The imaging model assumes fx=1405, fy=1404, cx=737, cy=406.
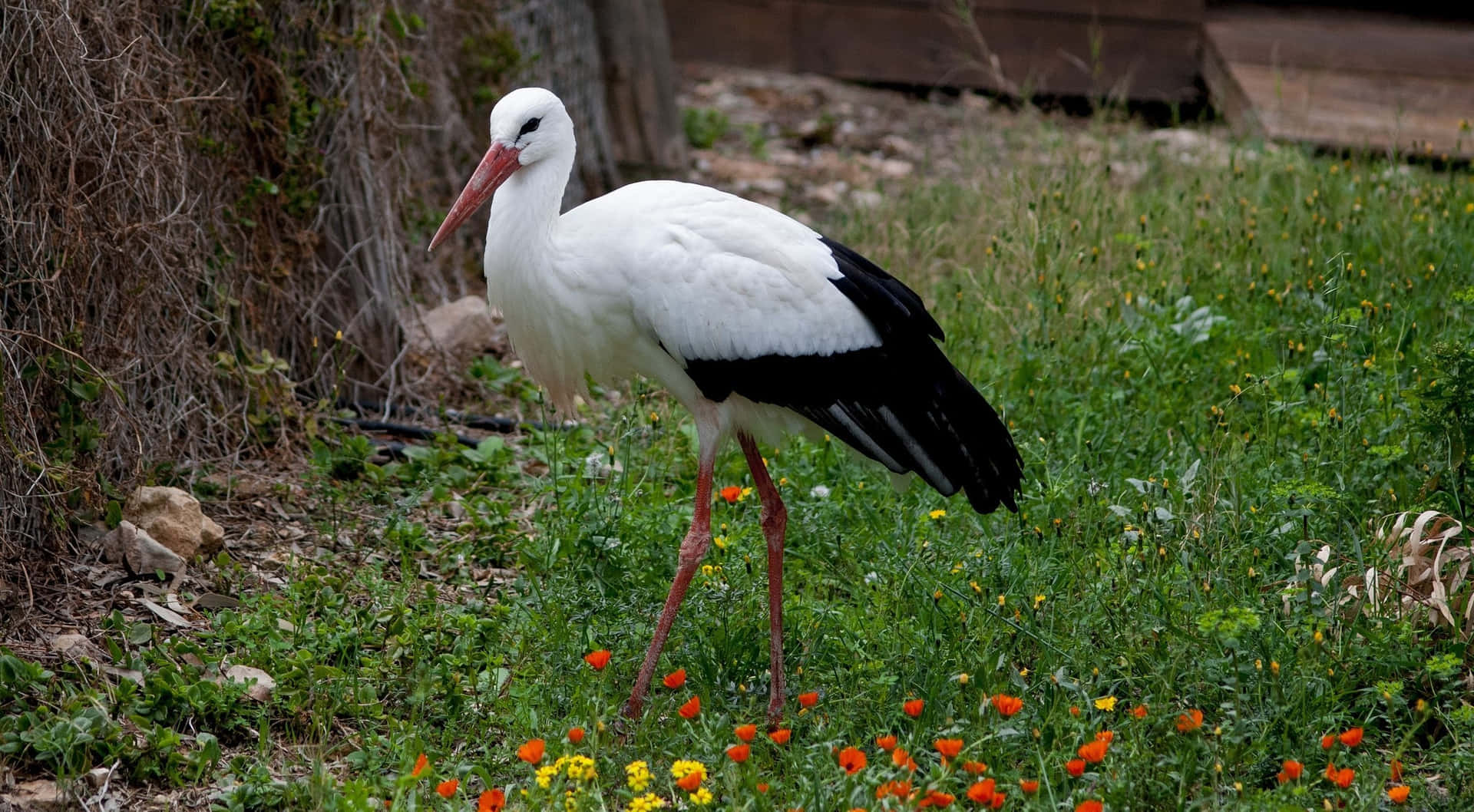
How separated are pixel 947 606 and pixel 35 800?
2297 millimetres

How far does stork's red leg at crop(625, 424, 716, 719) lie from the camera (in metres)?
3.72

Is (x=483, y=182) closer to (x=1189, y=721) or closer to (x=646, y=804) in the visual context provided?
(x=646, y=804)

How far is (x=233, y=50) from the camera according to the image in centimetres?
466

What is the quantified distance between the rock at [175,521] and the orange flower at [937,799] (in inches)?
89.9

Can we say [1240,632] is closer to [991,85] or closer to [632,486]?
[632,486]

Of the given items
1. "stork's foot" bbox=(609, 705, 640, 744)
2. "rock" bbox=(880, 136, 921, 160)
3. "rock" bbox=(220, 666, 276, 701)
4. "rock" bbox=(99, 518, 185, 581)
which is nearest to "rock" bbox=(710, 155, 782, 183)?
"rock" bbox=(880, 136, 921, 160)

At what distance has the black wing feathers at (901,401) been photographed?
3.80 m

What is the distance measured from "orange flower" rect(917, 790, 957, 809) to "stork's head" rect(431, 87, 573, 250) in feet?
6.18

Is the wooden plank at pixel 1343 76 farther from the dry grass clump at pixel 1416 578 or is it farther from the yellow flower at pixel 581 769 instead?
the yellow flower at pixel 581 769

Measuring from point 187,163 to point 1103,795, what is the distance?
10.8 ft

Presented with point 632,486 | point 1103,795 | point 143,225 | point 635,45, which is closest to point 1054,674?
point 1103,795

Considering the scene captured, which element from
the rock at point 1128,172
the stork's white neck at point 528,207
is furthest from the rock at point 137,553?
the rock at point 1128,172

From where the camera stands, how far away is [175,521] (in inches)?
157

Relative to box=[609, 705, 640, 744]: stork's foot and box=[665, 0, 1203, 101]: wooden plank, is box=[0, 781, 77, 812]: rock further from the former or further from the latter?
box=[665, 0, 1203, 101]: wooden plank
